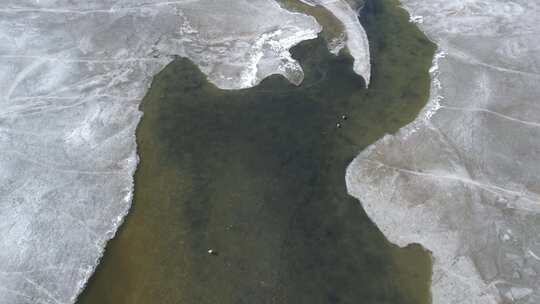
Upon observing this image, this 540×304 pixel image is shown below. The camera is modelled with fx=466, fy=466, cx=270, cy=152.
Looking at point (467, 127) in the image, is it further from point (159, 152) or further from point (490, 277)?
point (159, 152)

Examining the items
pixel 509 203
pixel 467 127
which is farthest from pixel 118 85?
pixel 509 203

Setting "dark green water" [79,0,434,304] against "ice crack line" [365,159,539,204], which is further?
"ice crack line" [365,159,539,204]

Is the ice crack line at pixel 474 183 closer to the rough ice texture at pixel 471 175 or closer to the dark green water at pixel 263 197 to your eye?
the rough ice texture at pixel 471 175

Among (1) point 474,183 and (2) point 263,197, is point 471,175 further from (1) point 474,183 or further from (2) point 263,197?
Answer: (2) point 263,197

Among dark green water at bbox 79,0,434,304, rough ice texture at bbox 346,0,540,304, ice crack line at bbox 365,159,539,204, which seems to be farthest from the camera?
ice crack line at bbox 365,159,539,204

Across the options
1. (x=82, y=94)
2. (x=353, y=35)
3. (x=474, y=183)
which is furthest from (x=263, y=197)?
(x=353, y=35)

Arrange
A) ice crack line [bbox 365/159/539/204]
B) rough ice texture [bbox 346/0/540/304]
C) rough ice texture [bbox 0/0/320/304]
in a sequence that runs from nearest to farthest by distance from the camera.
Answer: rough ice texture [bbox 346/0/540/304], rough ice texture [bbox 0/0/320/304], ice crack line [bbox 365/159/539/204]

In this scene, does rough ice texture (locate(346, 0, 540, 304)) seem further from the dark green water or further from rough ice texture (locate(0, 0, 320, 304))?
rough ice texture (locate(0, 0, 320, 304))

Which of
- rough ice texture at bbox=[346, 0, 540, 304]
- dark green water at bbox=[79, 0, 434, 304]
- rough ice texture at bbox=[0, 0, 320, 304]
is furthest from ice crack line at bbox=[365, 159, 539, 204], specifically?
rough ice texture at bbox=[0, 0, 320, 304]
